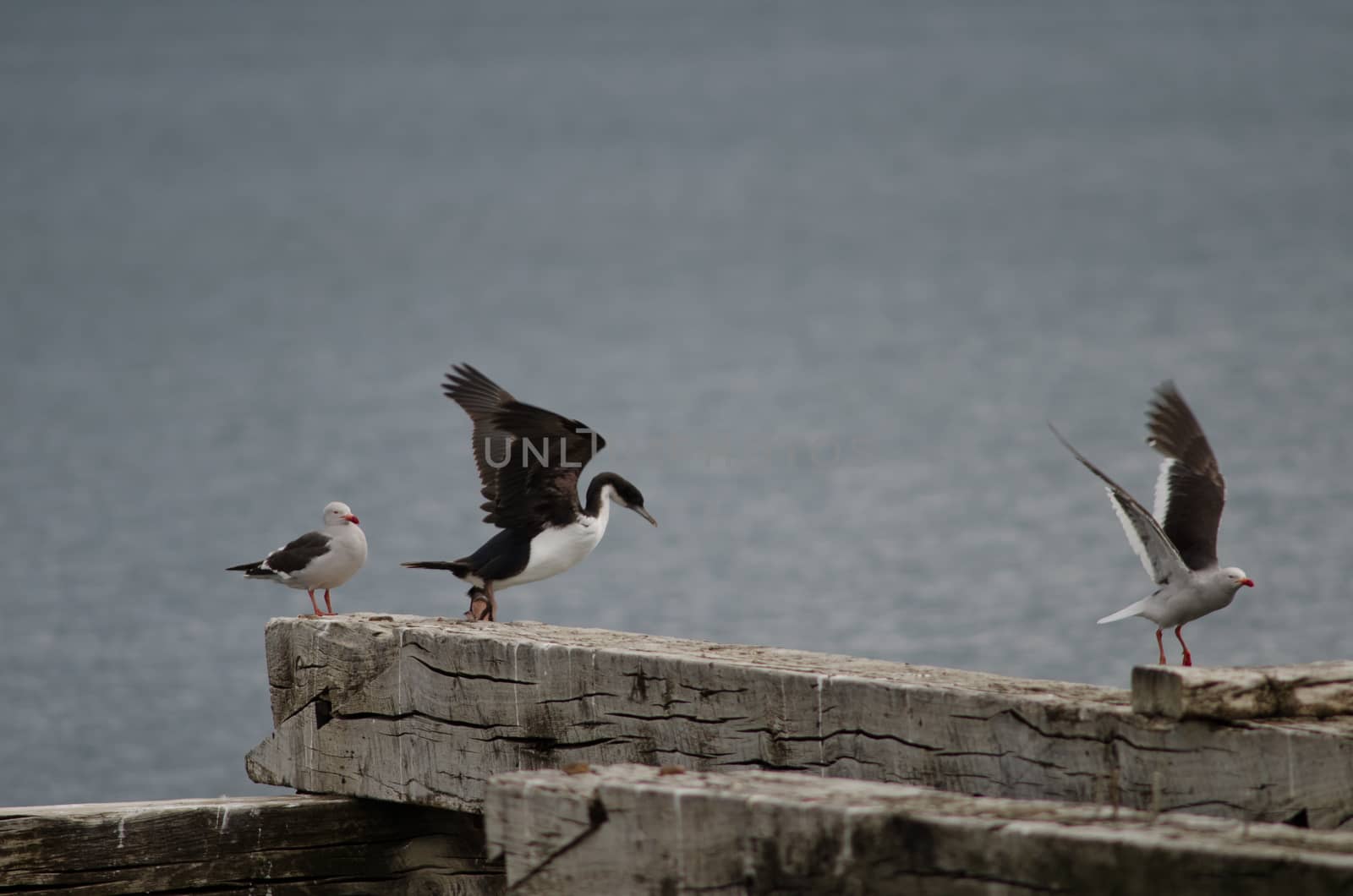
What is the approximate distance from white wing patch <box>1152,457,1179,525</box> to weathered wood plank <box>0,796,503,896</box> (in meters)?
3.08

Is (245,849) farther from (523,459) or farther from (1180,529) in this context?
(1180,529)

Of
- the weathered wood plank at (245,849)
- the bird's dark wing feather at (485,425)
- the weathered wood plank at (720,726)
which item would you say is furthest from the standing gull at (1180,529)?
the weathered wood plank at (245,849)

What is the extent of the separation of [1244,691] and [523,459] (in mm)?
3752

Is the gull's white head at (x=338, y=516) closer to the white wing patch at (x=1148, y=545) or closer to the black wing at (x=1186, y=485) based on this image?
the white wing patch at (x=1148, y=545)

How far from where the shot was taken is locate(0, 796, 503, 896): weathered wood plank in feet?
17.5

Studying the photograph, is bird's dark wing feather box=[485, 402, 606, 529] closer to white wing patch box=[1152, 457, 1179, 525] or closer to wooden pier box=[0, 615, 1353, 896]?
wooden pier box=[0, 615, 1353, 896]

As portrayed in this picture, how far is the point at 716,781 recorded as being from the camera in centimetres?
393

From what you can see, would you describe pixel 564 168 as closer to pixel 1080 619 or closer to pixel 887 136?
pixel 887 136

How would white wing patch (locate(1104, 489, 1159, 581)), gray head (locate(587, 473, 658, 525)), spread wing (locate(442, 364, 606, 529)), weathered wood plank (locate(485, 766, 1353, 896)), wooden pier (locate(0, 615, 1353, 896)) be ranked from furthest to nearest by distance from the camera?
1. gray head (locate(587, 473, 658, 525))
2. spread wing (locate(442, 364, 606, 529))
3. white wing patch (locate(1104, 489, 1159, 581))
4. wooden pier (locate(0, 615, 1353, 896))
5. weathered wood plank (locate(485, 766, 1353, 896))

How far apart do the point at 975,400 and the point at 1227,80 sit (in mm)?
71660

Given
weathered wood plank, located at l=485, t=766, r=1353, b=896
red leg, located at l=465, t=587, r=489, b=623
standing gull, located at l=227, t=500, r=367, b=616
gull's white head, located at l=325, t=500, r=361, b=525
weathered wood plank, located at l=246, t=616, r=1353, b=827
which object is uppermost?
gull's white head, located at l=325, t=500, r=361, b=525

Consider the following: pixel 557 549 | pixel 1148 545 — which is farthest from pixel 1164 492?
pixel 557 549

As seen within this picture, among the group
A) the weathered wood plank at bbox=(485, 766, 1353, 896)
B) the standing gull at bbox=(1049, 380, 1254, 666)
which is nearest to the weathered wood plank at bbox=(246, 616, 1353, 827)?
the weathered wood plank at bbox=(485, 766, 1353, 896)

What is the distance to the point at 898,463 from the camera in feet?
103
